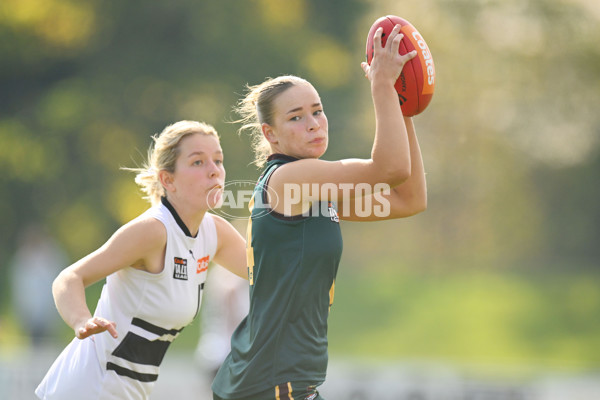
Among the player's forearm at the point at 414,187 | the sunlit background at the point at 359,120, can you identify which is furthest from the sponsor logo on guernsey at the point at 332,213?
the sunlit background at the point at 359,120

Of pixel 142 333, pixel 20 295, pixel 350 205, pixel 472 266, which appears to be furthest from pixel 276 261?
pixel 472 266

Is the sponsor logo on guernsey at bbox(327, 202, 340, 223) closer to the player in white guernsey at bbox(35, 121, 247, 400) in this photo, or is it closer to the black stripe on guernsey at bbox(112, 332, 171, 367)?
the player in white guernsey at bbox(35, 121, 247, 400)

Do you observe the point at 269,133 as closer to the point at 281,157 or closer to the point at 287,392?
the point at 281,157

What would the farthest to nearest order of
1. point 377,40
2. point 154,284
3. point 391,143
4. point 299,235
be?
point 154,284 < point 377,40 < point 299,235 < point 391,143

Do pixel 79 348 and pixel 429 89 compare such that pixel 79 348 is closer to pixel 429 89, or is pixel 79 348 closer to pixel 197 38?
pixel 429 89

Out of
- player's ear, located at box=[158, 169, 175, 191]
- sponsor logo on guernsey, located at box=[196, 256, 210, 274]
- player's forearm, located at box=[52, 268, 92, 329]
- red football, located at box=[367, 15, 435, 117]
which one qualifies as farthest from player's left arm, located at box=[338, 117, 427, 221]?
player's forearm, located at box=[52, 268, 92, 329]

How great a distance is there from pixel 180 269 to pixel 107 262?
1.24 ft

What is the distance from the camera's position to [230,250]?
4.20 meters

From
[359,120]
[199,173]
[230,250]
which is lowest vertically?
[230,250]

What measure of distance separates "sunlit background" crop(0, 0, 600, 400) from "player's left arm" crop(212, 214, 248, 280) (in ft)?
44.4

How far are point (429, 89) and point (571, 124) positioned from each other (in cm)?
2068

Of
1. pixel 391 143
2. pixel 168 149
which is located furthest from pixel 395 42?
pixel 168 149

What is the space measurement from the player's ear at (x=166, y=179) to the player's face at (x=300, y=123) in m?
0.81

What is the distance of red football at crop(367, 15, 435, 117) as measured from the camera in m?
3.42
